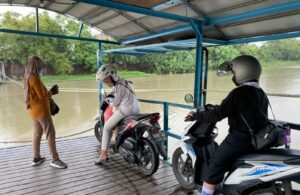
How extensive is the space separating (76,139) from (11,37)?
22190mm

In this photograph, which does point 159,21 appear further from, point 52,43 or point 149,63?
point 52,43

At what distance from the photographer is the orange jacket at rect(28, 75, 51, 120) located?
302 centimetres

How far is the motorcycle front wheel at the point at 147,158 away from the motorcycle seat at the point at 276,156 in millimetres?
1288

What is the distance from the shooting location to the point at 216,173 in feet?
6.52

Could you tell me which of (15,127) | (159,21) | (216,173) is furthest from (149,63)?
(216,173)

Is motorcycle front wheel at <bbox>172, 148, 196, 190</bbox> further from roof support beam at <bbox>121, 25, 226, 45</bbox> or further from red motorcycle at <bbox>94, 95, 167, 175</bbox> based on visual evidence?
roof support beam at <bbox>121, 25, 226, 45</bbox>

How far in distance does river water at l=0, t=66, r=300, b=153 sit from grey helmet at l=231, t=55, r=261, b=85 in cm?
128

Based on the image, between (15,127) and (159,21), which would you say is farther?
(15,127)

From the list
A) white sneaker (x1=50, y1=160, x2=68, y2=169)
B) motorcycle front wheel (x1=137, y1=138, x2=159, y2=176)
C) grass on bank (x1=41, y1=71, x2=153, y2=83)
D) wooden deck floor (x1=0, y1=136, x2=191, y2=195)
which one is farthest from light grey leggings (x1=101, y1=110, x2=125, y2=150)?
grass on bank (x1=41, y1=71, x2=153, y2=83)

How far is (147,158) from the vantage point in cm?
313

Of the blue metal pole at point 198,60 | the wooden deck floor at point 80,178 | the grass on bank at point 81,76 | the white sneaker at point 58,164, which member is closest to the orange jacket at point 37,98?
the white sneaker at point 58,164

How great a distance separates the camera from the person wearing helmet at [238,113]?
178 centimetres

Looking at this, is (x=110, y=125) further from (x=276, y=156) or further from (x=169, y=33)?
(x=276, y=156)

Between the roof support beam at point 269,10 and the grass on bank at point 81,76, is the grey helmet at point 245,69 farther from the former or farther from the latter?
the grass on bank at point 81,76
